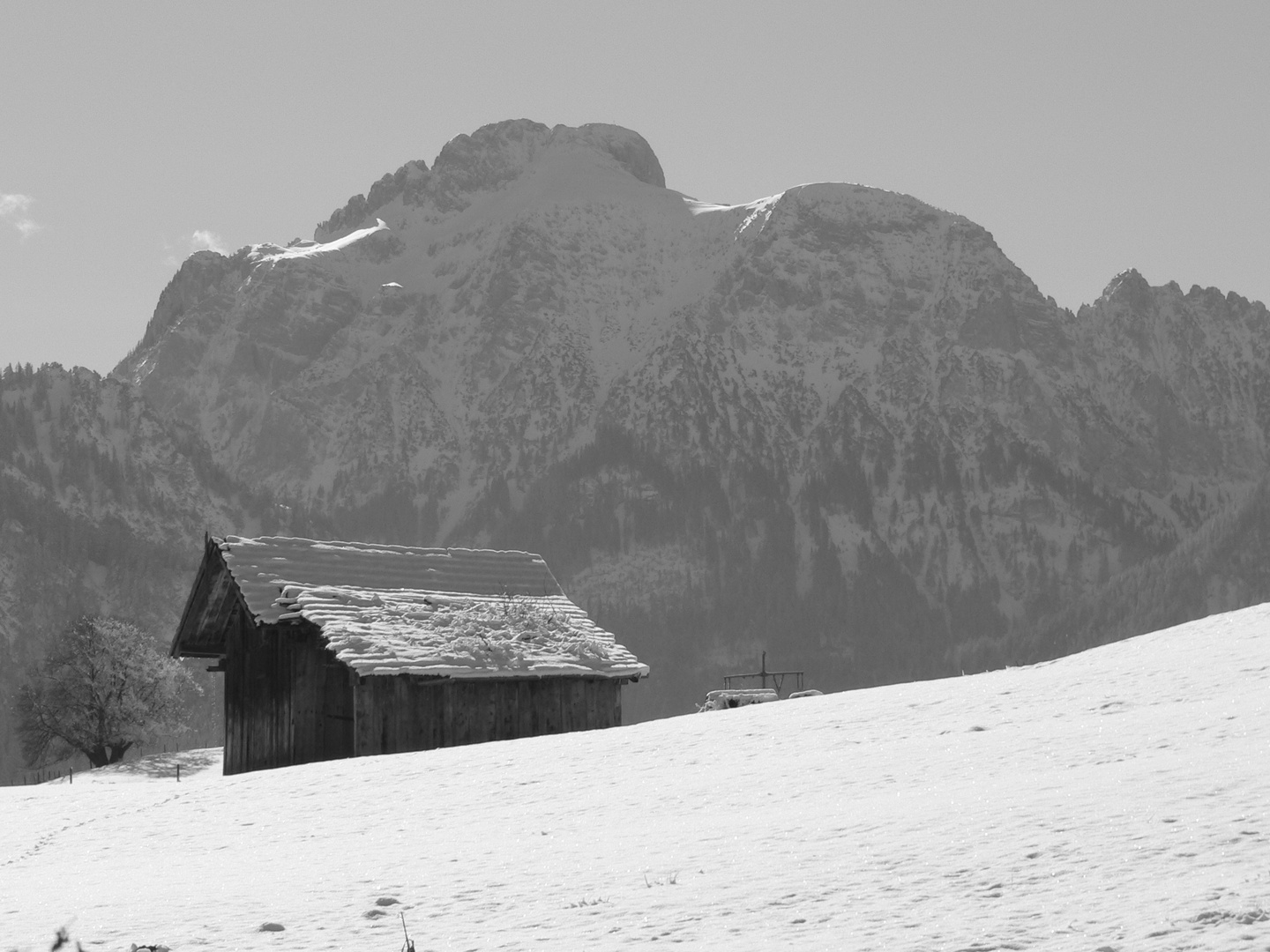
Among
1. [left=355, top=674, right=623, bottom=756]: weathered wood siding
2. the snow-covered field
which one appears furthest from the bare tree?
the snow-covered field

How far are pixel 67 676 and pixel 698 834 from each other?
6127 cm

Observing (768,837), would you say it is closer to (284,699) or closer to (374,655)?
(374,655)

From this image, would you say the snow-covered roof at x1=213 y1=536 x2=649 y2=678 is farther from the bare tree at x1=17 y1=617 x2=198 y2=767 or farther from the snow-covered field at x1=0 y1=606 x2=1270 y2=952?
the bare tree at x1=17 y1=617 x2=198 y2=767

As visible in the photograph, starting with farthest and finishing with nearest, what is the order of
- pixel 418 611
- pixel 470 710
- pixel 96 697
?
pixel 96 697 < pixel 418 611 < pixel 470 710

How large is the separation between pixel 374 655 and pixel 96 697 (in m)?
43.1

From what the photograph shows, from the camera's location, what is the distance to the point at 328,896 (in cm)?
1508

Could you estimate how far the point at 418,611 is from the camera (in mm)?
Answer: 36156

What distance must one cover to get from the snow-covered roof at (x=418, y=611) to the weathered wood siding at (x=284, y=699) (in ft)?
2.67

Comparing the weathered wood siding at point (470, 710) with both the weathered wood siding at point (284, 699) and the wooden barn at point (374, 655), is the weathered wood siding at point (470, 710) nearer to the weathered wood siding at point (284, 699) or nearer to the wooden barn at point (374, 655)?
the wooden barn at point (374, 655)

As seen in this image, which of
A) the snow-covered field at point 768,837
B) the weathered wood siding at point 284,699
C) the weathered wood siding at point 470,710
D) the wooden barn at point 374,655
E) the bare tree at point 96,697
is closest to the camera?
the snow-covered field at point 768,837

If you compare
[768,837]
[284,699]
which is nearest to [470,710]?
[284,699]

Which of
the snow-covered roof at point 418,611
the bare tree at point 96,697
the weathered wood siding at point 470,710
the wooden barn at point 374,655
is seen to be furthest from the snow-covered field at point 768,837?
the bare tree at point 96,697

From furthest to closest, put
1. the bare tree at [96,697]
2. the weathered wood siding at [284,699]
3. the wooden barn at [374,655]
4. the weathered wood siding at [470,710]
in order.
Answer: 1. the bare tree at [96,697]
2. the weathered wood siding at [284,699]
3. the wooden barn at [374,655]
4. the weathered wood siding at [470,710]

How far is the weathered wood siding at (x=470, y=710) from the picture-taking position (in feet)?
110
